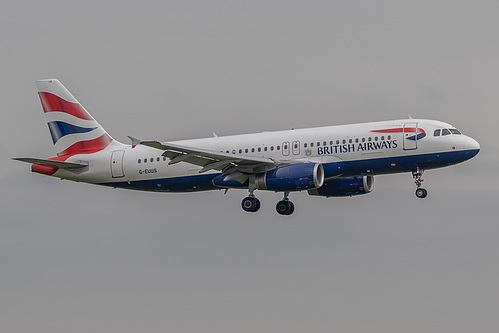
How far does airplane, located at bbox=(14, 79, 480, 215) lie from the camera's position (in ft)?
183

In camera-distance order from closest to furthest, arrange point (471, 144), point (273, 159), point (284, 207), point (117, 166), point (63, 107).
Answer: point (471, 144)
point (273, 159)
point (284, 207)
point (117, 166)
point (63, 107)

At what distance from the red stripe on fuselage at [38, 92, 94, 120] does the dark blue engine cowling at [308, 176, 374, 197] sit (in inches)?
615

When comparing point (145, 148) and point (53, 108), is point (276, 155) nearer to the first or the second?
point (145, 148)

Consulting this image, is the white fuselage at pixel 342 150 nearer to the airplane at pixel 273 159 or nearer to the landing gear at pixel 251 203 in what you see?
the airplane at pixel 273 159

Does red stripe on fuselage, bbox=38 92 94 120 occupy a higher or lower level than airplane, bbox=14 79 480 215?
higher

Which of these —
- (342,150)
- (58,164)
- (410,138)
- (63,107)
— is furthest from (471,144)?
(63,107)

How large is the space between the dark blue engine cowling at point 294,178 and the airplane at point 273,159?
54mm

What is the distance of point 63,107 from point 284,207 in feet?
50.9

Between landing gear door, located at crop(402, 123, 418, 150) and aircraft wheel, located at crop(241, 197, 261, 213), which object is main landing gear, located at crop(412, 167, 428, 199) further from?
aircraft wheel, located at crop(241, 197, 261, 213)

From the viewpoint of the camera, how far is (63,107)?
213 ft

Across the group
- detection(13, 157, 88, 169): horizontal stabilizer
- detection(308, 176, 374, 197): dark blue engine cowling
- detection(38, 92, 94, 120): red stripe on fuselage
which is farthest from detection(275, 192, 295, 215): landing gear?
detection(38, 92, 94, 120): red stripe on fuselage

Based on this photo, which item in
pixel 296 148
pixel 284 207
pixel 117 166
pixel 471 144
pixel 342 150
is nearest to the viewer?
pixel 471 144

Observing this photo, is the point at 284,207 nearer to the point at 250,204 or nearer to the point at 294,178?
the point at 250,204

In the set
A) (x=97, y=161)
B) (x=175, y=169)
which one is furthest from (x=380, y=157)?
(x=97, y=161)
